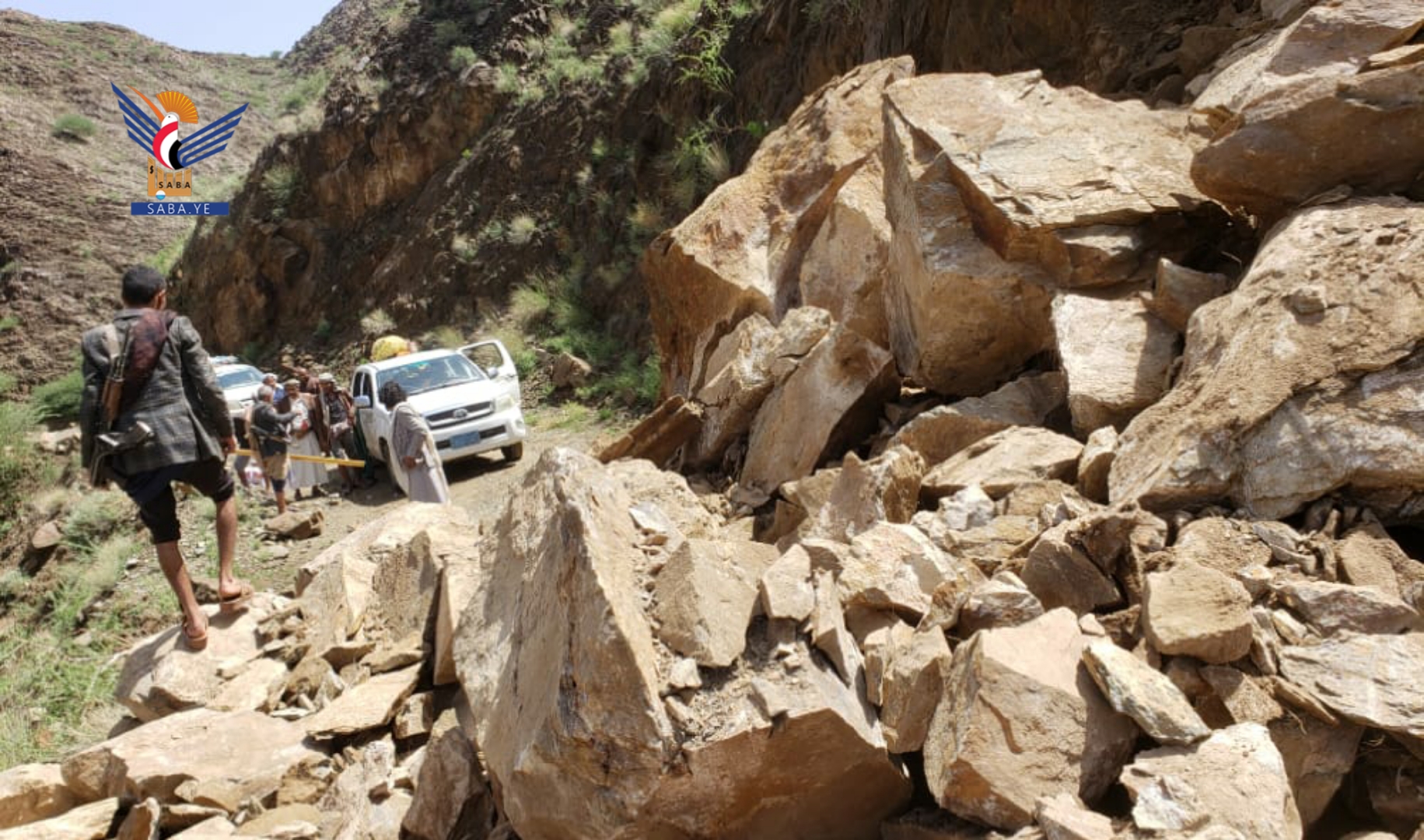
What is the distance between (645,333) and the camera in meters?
14.9

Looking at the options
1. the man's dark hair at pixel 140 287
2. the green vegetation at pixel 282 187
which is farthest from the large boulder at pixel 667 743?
the green vegetation at pixel 282 187

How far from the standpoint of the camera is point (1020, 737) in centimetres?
202

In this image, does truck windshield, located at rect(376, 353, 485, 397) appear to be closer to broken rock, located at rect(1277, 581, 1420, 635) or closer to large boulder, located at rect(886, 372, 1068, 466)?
large boulder, located at rect(886, 372, 1068, 466)

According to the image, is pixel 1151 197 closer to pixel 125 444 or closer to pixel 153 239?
pixel 125 444

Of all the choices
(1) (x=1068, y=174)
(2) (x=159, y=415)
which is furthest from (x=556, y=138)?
(1) (x=1068, y=174)

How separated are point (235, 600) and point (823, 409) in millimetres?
2984

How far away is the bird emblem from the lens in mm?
30594

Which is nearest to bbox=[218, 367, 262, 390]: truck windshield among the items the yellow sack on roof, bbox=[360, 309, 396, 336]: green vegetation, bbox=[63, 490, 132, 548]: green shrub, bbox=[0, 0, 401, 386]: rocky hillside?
bbox=[360, 309, 396, 336]: green vegetation

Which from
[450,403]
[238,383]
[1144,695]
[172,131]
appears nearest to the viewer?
[1144,695]

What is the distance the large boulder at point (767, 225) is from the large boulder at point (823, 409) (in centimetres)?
140

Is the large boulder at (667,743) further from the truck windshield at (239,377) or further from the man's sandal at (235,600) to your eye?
the truck windshield at (239,377)

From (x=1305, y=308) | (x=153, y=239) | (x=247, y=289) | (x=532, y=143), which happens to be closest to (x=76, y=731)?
(x=1305, y=308)

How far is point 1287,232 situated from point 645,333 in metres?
12.2

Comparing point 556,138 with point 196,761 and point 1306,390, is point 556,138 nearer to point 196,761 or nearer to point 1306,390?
point 196,761
